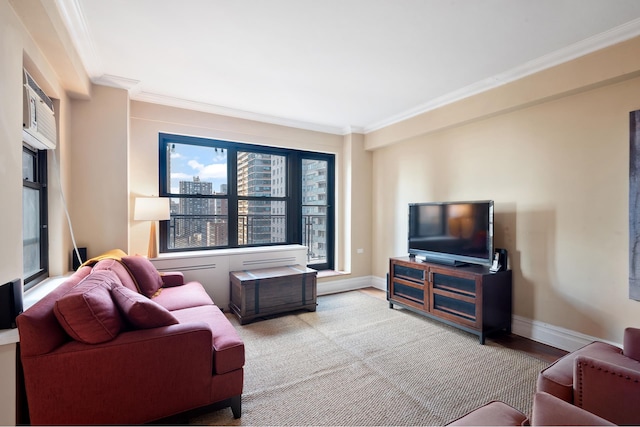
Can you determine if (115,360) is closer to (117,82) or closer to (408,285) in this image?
(117,82)

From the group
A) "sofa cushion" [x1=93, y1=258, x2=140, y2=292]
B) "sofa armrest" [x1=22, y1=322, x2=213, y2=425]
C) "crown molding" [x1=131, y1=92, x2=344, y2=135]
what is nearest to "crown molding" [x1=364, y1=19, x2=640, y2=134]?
"crown molding" [x1=131, y1=92, x2=344, y2=135]

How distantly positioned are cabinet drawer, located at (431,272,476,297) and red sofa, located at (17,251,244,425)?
2308 mm

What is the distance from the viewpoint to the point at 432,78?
308 cm

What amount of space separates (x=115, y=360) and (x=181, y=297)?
1.26 meters

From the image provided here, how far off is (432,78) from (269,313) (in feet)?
10.4

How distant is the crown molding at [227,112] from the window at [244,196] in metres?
0.40

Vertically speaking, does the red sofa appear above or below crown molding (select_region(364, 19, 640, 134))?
below

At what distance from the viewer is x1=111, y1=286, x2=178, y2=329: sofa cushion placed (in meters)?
1.71

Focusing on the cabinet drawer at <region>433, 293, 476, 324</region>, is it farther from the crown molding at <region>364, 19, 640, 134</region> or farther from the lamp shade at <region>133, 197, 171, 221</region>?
the lamp shade at <region>133, 197, 171, 221</region>

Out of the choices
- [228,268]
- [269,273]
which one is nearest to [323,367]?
[269,273]

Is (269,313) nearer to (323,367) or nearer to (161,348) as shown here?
(323,367)

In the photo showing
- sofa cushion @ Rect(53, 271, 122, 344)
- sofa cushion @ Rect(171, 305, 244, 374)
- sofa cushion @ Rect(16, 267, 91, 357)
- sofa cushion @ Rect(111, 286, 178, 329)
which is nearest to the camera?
sofa cushion @ Rect(16, 267, 91, 357)

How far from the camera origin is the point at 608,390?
4.17 feet

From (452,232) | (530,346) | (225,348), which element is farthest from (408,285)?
(225,348)
